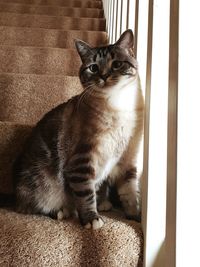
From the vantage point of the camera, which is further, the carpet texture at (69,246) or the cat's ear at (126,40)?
the cat's ear at (126,40)

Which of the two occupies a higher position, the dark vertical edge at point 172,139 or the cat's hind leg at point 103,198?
the dark vertical edge at point 172,139

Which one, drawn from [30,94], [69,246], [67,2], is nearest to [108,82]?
A: [69,246]

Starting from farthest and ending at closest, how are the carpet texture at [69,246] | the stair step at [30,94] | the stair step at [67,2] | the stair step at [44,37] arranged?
the stair step at [67,2], the stair step at [44,37], the stair step at [30,94], the carpet texture at [69,246]

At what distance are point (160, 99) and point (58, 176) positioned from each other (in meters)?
0.43

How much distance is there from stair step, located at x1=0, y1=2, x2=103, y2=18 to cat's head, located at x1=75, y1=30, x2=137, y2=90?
6.04ft

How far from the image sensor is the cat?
94 cm

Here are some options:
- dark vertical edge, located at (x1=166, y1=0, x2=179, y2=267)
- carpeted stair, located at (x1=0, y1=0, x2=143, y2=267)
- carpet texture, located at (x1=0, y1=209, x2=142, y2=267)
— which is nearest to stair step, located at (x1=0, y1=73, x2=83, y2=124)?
carpeted stair, located at (x1=0, y1=0, x2=143, y2=267)

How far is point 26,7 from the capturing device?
9.07 ft

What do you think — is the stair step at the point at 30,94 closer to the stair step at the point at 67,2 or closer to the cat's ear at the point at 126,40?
the cat's ear at the point at 126,40

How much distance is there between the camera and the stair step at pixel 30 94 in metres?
1.42

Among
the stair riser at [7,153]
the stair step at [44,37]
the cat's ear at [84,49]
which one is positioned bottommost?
the stair riser at [7,153]

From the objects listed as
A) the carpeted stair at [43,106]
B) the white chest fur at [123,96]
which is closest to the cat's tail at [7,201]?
the carpeted stair at [43,106]
